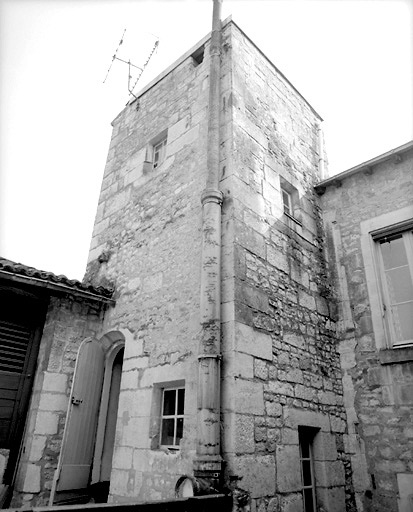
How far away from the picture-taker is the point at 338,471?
4.45 metres

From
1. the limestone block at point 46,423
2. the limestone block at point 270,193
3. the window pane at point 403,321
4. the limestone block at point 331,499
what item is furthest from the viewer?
the limestone block at point 270,193

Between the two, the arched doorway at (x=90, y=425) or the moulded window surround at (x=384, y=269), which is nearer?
the arched doorway at (x=90, y=425)

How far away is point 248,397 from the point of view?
11.9 feet

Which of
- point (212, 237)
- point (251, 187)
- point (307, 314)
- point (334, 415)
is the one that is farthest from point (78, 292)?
point (334, 415)

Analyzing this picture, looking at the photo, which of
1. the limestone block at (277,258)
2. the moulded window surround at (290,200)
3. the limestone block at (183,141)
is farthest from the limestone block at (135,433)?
the limestone block at (183,141)

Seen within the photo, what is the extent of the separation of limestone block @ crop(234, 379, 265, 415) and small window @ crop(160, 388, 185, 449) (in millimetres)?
784

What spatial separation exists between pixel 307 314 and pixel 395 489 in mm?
2083

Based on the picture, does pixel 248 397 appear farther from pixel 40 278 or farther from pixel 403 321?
pixel 40 278

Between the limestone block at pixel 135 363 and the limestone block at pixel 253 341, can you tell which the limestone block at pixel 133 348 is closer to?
the limestone block at pixel 135 363

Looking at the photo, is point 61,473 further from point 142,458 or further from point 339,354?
point 339,354

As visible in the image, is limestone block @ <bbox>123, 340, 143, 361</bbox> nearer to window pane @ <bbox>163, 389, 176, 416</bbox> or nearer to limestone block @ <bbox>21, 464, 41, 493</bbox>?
window pane @ <bbox>163, 389, 176, 416</bbox>

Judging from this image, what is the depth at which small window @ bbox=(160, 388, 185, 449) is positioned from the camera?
3978 mm

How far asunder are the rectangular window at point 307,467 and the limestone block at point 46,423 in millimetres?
2841

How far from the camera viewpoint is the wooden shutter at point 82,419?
4.34 metres
